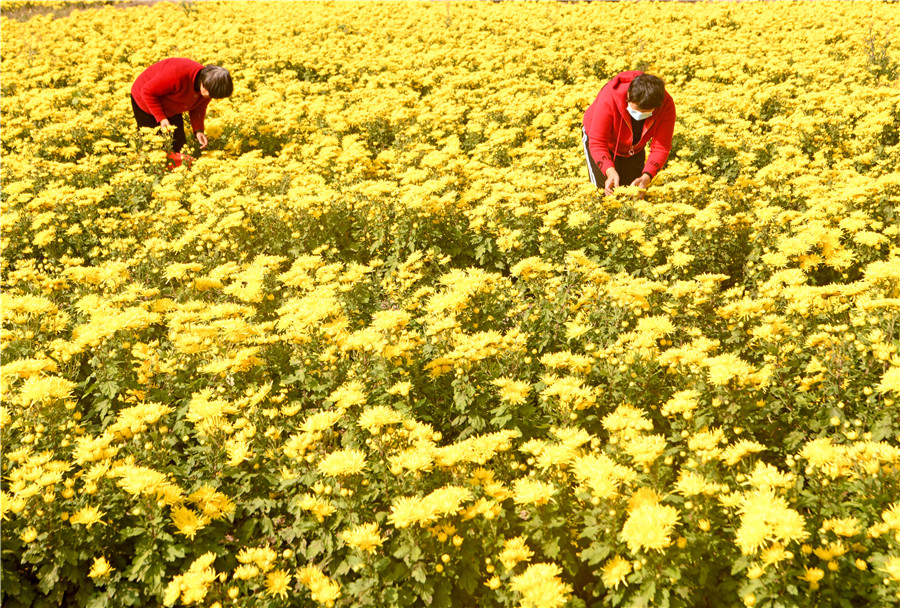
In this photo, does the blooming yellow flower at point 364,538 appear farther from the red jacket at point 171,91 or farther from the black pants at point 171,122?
the black pants at point 171,122

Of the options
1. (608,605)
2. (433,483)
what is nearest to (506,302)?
(433,483)

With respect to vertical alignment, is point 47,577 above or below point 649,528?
below

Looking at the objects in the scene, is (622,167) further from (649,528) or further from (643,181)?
(649,528)

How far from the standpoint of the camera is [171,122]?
8.58 metres

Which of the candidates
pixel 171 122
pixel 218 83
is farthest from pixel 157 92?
pixel 218 83

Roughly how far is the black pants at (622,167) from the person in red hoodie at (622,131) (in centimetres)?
1

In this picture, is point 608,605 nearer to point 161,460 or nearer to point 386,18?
point 161,460

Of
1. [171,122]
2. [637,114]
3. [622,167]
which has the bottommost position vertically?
[622,167]

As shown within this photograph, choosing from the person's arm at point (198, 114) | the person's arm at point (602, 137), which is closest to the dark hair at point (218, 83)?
the person's arm at point (198, 114)

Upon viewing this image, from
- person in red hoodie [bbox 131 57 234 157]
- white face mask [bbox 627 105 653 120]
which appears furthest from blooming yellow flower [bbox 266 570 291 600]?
person in red hoodie [bbox 131 57 234 157]

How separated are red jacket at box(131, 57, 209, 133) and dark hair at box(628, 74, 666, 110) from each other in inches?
223

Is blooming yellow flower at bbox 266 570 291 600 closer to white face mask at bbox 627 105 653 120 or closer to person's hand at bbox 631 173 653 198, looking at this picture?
person's hand at bbox 631 173 653 198

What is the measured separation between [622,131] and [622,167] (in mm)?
475

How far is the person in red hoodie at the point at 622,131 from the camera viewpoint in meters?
5.97
